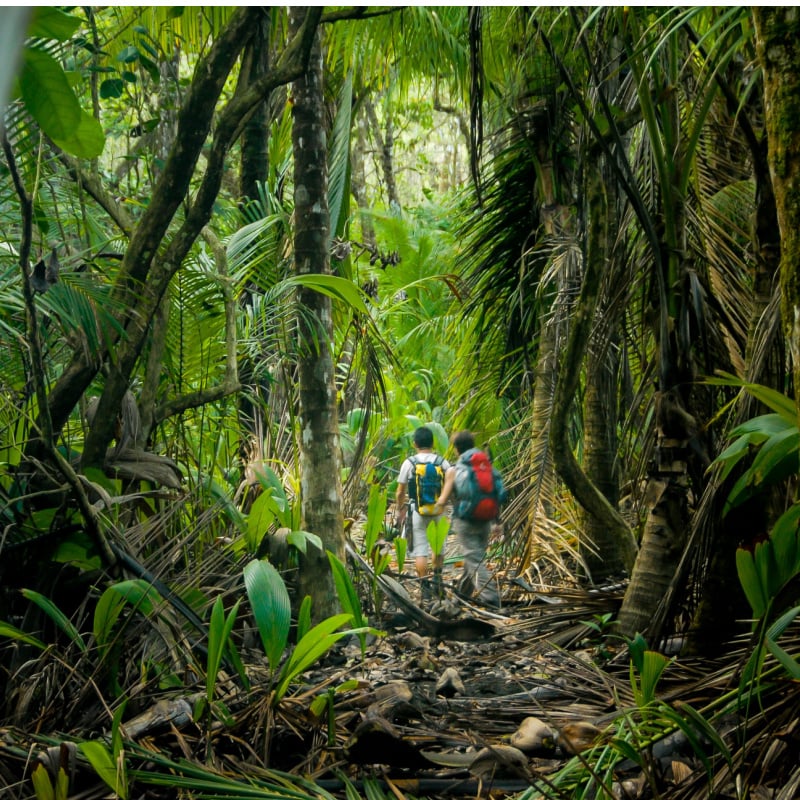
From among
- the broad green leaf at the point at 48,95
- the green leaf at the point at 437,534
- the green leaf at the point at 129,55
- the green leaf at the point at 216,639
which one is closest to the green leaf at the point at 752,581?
the green leaf at the point at 216,639

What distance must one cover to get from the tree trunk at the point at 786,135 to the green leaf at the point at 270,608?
131cm

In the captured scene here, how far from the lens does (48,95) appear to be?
127cm

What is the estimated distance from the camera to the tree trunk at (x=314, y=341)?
11.0 feet

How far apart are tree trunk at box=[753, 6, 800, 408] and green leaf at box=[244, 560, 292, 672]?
1.31 meters

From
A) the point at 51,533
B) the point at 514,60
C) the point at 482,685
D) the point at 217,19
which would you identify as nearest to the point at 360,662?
the point at 482,685

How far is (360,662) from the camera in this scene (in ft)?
9.96

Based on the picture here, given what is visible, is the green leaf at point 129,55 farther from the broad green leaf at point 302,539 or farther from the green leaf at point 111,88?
the broad green leaf at point 302,539

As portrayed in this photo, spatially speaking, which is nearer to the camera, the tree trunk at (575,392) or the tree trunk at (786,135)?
the tree trunk at (786,135)

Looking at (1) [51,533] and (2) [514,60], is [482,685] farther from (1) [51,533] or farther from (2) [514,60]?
(2) [514,60]

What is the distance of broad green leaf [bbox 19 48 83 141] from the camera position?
4.01ft

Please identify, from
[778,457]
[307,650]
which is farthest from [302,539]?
[778,457]

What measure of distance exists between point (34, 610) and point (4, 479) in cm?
40

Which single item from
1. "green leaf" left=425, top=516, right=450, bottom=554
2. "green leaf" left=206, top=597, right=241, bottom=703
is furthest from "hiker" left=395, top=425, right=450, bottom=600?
"green leaf" left=206, top=597, right=241, bottom=703

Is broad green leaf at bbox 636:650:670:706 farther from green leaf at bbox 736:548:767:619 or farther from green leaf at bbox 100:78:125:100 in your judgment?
green leaf at bbox 100:78:125:100
